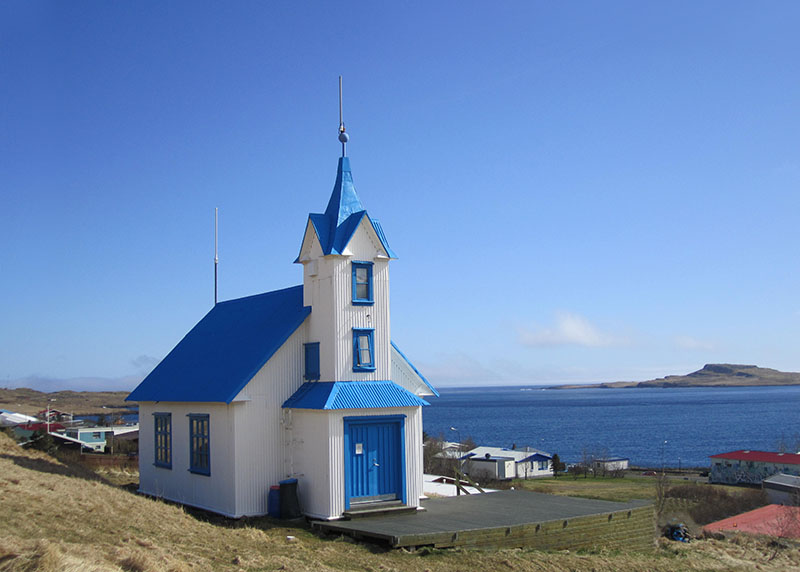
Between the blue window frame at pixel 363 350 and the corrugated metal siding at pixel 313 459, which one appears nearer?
the corrugated metal siding at pixel 313 459

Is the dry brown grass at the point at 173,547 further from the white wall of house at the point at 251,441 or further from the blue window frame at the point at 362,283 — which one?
the blue window frame at the point at 362,283

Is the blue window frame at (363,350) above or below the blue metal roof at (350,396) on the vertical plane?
above

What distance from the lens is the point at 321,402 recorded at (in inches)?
725

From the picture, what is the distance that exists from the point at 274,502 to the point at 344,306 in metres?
5.27

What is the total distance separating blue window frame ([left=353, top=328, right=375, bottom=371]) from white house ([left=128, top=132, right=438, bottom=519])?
3 cm

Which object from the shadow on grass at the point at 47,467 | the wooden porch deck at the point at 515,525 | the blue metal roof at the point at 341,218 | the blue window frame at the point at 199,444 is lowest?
the wooden porch deck at the point at 515,525

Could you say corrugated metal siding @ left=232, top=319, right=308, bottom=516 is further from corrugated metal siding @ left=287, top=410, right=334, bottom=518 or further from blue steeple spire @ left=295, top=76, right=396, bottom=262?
blue steeple spire @ left=295, top=76, right=396, bottom=262

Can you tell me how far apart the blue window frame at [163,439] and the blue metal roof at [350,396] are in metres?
5.41

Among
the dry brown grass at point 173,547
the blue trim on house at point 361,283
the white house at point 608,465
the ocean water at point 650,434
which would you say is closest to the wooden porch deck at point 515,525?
the dry brown grass at point 173,547

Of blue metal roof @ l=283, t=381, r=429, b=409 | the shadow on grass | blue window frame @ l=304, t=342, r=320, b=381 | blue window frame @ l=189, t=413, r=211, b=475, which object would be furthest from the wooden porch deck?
the shadow on grass

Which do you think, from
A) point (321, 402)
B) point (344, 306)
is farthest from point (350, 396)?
point (344, 306)

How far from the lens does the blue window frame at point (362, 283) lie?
19.7 meters

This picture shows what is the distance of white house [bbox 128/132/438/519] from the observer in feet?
61.0

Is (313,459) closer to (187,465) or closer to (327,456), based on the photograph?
(327,456)
